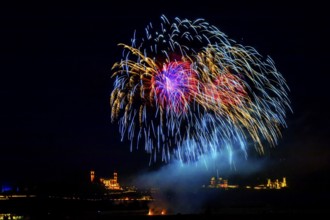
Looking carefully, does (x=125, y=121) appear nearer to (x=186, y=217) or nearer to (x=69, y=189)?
(x=186, y=217)

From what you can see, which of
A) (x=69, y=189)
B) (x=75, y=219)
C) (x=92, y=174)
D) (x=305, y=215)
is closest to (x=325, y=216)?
(x=305, y=215)

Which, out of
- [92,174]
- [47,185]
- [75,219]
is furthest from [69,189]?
[75,219]

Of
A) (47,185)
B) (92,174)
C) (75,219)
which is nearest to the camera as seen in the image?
(75,219)

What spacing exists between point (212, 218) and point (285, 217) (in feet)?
12.1

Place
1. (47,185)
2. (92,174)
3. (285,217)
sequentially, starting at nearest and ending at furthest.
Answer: (285,217) < (47,185) < (92,174)

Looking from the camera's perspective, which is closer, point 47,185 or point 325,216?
point 325,216

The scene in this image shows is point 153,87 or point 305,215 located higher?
point 153,87

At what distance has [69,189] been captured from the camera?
130125 mm

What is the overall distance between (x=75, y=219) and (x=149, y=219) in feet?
13.7

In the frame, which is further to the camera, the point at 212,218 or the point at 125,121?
the point at 125,121

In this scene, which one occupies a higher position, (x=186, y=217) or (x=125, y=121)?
(x=125, y=121)

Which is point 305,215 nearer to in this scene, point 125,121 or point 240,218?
point 240,218

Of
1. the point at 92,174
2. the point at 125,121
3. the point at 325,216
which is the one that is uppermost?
the point at 92,174

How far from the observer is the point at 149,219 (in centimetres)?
2680
